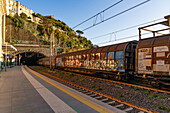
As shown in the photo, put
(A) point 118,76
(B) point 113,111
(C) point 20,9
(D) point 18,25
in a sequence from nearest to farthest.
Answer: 1. (B) point 113,111
2. (A) point 118,76
3. (D) point 18,25
4. (C) point 20,9

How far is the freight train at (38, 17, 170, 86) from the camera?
26.7 ft

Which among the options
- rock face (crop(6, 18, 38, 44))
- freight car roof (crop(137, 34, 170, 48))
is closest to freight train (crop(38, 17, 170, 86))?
freight car roof (crop(137, 34, 170, 48))

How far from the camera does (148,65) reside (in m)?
9.02

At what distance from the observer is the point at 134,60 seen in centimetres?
1141

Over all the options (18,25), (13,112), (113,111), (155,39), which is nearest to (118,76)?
(155,39)

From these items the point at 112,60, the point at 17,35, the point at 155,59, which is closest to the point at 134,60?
the point at 112,60

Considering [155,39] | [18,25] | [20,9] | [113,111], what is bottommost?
[113,111]

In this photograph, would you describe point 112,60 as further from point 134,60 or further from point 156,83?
point 156,83

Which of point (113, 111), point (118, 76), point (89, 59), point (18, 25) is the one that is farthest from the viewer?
point (18, 25)

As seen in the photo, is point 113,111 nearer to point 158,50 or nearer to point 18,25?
point 158,50

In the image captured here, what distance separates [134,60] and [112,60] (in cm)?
215

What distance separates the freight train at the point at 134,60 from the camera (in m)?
8.15

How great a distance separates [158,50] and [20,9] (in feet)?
409

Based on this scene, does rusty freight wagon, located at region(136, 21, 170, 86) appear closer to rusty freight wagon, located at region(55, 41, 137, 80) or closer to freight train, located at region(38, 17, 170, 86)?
freight train, located at region(38, 17, 170, 86)
